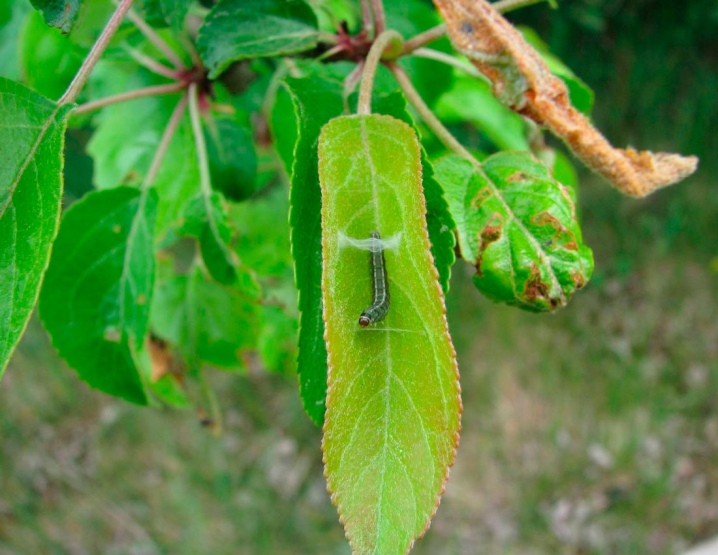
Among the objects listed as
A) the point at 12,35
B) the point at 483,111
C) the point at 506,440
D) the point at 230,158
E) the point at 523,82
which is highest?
the point at 12,35

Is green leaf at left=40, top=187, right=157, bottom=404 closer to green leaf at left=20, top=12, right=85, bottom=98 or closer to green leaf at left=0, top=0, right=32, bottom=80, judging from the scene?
green leaf at left=20, top=12, right=85, bottom=98

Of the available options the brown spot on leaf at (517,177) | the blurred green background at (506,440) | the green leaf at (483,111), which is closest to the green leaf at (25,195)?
the brown spot on leaf at (517,177)

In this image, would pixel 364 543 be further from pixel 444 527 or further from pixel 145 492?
pixel 145 492

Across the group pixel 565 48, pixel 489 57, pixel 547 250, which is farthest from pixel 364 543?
pixel 565 48

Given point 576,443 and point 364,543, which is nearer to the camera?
point 364,543

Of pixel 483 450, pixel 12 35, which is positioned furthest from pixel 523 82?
pixel 483 450

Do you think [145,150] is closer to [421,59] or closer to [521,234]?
[421,59]

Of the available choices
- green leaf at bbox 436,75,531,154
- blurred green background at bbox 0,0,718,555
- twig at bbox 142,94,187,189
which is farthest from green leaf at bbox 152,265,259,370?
blurred green background at bbox 0,0,718,555
